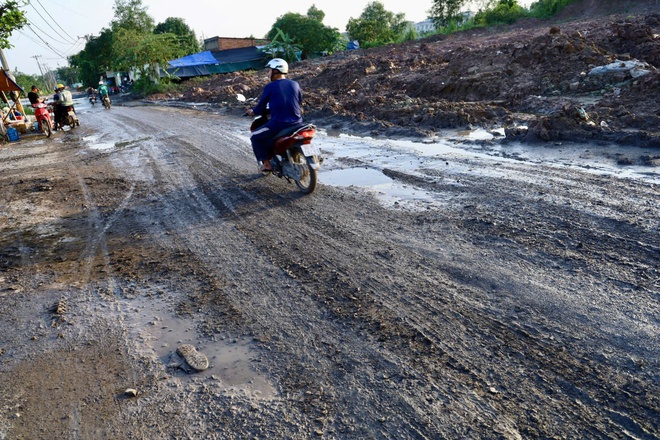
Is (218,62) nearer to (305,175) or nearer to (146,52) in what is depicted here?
(146,52)

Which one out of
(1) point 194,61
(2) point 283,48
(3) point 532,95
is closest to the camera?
(3) point 532,95

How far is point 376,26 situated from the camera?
61.4 meters

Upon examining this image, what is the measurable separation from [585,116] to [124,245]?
863cm

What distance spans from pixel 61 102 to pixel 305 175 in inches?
613

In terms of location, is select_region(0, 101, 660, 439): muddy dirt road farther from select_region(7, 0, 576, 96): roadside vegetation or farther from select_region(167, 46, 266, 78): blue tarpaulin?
select_region(167, 46, 266, 78): blue tarpaulin

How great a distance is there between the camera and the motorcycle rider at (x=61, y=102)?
1752 cm

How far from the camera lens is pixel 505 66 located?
15.7m

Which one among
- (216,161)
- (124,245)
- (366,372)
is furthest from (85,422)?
(216,161)

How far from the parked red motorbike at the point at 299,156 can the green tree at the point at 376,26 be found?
5213 cm

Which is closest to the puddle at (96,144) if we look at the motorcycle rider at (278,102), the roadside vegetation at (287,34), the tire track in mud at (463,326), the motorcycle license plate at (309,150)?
the motorcycle rider at (278,102)

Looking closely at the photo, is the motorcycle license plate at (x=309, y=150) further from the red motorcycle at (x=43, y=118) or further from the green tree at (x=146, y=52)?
the green tree at (x=146, y=52)

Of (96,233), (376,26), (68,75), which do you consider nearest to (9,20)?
(96,233)

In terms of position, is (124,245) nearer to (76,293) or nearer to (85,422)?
(76,293)

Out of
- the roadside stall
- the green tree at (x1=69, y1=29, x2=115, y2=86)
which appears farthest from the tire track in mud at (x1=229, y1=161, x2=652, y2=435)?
the green tree at (x1=69, y1=29, x2=115, y2=86)
